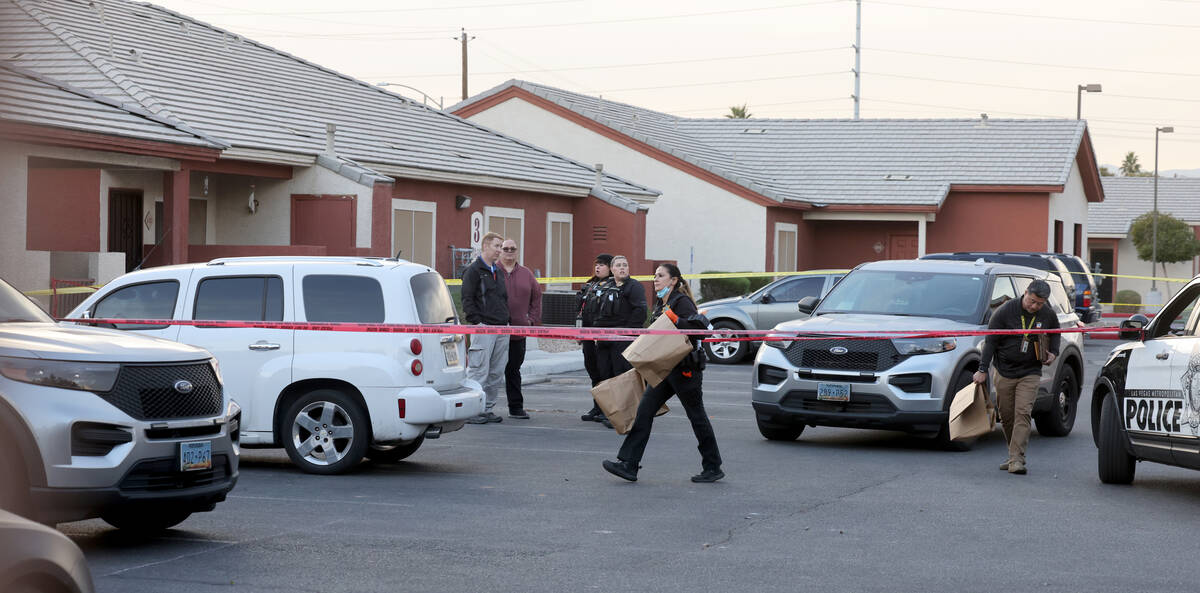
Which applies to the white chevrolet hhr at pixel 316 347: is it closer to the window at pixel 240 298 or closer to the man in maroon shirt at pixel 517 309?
the window at pixel 240 298

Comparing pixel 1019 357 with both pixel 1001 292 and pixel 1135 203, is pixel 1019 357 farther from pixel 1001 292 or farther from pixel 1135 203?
pixel 1135 203

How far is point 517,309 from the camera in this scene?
14.9 m

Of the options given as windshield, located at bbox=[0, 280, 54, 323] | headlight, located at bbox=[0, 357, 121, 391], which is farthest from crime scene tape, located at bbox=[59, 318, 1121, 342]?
headlight, located at bbox=[0, 357, 121, 391]

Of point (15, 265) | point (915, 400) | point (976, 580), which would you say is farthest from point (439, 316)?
point (15, 265)

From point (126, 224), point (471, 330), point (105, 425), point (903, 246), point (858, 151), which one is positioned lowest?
point (105, 425)

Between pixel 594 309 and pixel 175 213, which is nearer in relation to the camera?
pixel 594 309

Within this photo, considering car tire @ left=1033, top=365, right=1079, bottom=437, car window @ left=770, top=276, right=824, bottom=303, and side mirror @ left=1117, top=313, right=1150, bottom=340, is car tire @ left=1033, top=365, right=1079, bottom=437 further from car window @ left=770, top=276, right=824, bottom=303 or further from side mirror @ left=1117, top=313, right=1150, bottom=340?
car window @ left=770, top=276, right=824, bottom=303

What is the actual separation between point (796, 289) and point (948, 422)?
11.4m

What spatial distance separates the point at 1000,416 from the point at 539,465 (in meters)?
4.09

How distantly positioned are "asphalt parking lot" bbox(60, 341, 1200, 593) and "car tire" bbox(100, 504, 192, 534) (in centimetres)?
11

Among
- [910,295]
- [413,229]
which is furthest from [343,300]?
[413,229]

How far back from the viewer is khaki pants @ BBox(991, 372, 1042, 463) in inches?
451

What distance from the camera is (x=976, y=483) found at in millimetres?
10812

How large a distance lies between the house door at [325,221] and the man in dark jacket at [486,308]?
28.1ft
